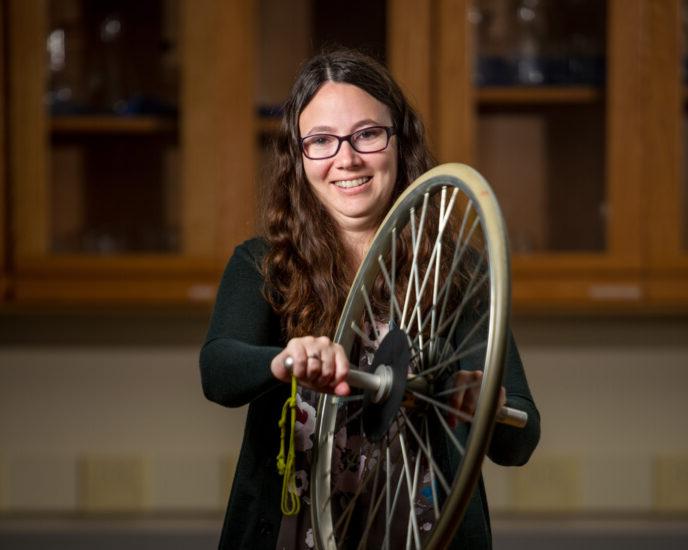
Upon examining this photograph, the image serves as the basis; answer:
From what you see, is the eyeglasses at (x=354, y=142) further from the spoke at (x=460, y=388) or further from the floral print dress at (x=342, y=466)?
the spoke at (x=460, y=388)

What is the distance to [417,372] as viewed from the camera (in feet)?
2.67

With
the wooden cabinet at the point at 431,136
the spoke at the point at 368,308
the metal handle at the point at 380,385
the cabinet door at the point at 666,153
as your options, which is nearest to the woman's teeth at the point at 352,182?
the spoke at the point at 368,308

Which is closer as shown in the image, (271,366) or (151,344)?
(271,366)

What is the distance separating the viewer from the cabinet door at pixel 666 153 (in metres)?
1.75

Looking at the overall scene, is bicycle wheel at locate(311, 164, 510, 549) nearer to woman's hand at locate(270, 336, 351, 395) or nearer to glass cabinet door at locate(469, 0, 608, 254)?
woman's hand at locate(270, 336, 351, 395)

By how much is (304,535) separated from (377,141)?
35 cm

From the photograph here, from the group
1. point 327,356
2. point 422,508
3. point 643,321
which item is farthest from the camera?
point 643,321

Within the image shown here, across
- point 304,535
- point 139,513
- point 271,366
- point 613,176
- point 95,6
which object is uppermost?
point 95,6

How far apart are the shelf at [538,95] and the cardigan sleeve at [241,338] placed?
0.84 m

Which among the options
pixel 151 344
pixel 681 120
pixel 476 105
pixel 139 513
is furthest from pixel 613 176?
pixel 139 513

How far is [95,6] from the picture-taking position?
72.4 inches

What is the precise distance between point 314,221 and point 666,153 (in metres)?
0.92

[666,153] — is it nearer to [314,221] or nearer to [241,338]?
[314,221]

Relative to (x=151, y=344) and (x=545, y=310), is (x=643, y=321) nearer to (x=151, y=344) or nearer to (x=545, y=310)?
(x=545, y=310)
